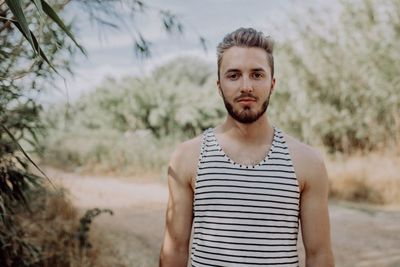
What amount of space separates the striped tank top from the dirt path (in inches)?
138

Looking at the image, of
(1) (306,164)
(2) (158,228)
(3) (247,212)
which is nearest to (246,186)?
(3) (247,212)

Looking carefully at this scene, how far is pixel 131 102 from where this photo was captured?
19000 mm

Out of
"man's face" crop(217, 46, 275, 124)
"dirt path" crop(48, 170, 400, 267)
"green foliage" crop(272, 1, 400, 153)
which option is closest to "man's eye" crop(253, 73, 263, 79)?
"man's face" crop(217, 46, 275, 124)

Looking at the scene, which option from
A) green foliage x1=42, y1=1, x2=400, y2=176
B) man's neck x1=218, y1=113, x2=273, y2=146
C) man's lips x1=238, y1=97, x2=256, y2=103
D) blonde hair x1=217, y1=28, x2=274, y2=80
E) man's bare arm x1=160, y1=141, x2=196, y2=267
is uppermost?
green foliage x1=42, y1=1, x2=400, y2=176

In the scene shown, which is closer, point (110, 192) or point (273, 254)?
point (273, 254)

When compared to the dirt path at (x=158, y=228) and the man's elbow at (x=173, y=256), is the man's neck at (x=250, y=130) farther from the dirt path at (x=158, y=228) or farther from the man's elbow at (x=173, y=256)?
the dirt path at (x=158, y=228)

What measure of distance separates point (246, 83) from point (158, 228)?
5490 millimetres

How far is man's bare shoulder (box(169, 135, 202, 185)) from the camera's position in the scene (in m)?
1.80

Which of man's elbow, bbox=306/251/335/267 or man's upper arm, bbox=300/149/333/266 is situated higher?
man's upper arm, bbox=300/149/333/266

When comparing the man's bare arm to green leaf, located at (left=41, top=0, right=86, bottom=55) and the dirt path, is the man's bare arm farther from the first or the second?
the dirt path

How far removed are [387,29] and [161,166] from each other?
652cm

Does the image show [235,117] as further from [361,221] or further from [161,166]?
[161,166]

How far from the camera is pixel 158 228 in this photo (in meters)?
6.99

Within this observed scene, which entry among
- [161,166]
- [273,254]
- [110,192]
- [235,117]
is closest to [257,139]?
[235,117]
